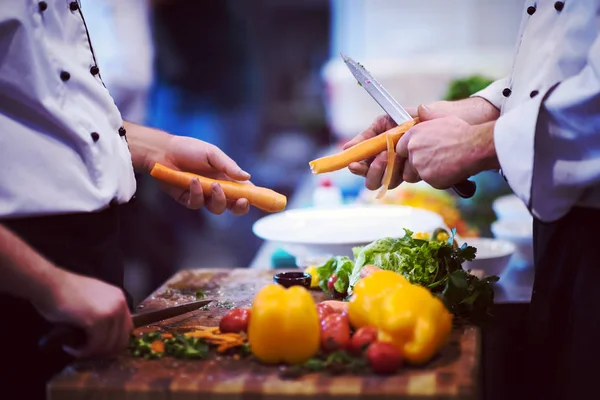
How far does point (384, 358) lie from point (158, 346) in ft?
2.00

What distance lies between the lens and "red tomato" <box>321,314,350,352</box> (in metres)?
1.71

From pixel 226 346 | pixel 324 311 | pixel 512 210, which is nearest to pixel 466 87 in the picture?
pixel 512 210

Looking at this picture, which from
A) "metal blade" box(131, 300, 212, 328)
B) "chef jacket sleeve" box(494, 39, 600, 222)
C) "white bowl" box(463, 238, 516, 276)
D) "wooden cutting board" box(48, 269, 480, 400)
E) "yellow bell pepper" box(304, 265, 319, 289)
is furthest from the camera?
"white bowl" box(463, 238, 516, 276)

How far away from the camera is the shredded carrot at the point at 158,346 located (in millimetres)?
1797

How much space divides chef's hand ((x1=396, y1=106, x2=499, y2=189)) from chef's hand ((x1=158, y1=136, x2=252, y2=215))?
63cm

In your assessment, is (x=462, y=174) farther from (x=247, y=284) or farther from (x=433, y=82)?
(x=433, y=82)

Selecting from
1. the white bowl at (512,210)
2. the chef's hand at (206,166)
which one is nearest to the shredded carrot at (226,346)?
the chef's hand at (206,166)

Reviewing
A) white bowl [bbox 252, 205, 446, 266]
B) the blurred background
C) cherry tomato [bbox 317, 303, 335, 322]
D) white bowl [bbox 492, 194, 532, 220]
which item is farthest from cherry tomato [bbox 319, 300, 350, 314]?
white bowl [bbox 492, 194, 532, 220]

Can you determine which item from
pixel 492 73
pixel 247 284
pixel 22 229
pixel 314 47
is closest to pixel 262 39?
pixel 314 47

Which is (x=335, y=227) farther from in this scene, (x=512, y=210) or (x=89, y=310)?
(x=89, y=310)

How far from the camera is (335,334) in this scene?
173cm

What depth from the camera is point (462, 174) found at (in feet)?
6.42

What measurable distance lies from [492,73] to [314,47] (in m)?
5.01

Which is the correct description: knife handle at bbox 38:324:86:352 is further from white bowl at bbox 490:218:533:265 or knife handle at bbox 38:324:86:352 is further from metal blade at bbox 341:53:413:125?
white bowl at bbox 490:218:533:265
